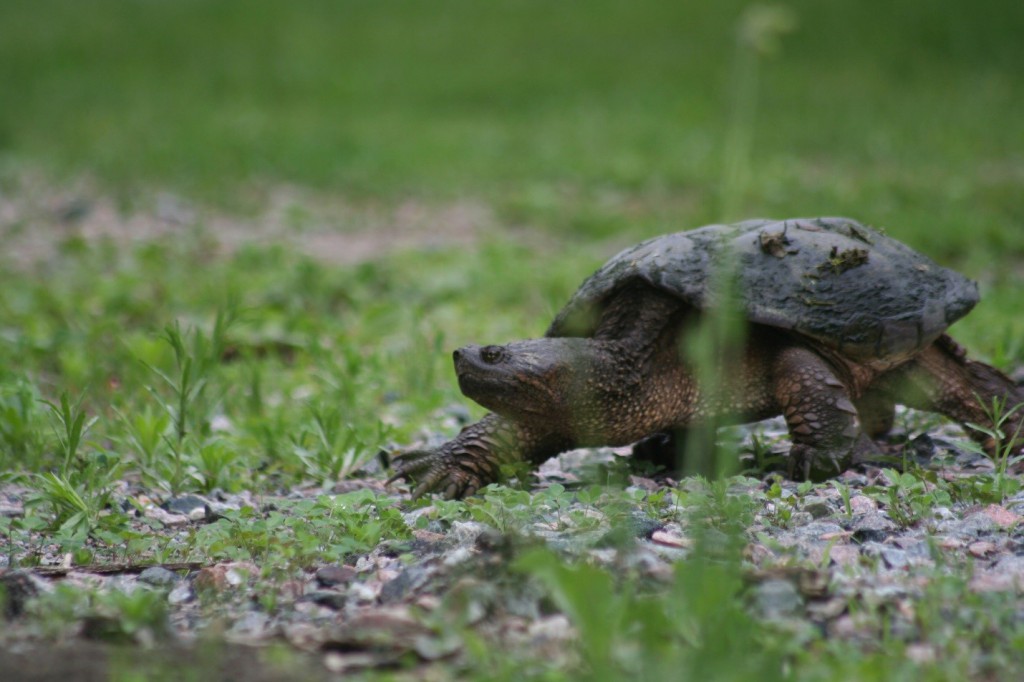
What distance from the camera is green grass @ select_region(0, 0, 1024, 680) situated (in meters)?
2.19

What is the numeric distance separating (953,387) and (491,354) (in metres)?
1.44

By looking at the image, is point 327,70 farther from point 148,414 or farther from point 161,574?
point 161,574

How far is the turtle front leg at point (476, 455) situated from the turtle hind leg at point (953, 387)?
1.10 metres

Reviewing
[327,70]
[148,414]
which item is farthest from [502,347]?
[327,70]

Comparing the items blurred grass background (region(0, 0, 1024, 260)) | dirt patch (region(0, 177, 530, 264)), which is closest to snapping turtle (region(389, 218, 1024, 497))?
blurred grass background (region(0, 0, 1024, 260))

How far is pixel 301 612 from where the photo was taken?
193cm

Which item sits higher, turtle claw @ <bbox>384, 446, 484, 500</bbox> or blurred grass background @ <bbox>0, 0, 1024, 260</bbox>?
blurred grass background @ <bbox>0, 0, 1024, 260</bbox>

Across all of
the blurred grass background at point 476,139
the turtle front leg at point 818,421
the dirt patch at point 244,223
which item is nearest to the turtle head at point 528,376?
the turtle front leg at point 818,421

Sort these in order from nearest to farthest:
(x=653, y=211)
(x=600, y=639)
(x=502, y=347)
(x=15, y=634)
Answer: (x=600, y=639) < (x=15, y=634) < (x=502, y=347) < (x=653, y=211)

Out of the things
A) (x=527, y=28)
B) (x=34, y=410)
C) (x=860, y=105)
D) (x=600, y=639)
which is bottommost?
(x=34, y=410)

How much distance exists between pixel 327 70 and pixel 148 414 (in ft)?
45.9

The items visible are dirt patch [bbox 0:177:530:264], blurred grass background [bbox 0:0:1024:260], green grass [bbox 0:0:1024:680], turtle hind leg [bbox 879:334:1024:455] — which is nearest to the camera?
green grass [bbox 0:0:1024:680]

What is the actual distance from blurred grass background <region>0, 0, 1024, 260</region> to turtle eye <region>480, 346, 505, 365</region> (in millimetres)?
4408

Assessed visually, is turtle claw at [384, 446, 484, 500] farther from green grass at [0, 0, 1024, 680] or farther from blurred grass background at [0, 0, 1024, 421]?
blurred grass background at [0, 0, 1024, 421]
